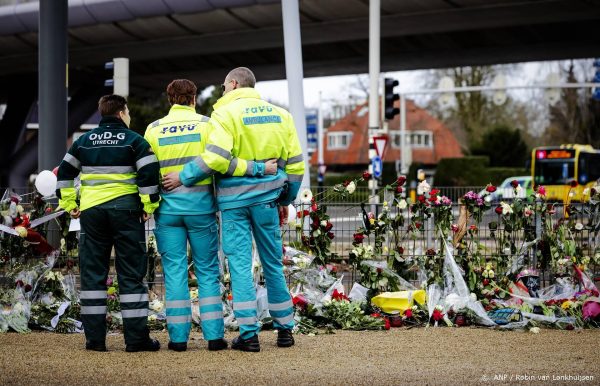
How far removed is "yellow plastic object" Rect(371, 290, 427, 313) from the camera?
28.0ft

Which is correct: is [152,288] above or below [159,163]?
below

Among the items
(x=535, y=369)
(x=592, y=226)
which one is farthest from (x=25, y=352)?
(x=592, y=226)

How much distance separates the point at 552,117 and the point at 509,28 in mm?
31074

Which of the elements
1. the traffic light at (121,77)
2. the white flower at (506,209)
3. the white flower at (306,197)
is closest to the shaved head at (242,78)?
the white flower at (306,197)

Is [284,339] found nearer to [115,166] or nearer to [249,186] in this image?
[249,186]

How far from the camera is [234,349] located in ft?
23.3

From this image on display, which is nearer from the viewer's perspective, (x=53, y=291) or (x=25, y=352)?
(x=25, y=352)

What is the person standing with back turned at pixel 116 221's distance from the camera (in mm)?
7020

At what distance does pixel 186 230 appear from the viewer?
7.24m

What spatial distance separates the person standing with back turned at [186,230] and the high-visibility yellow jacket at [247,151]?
4.4 inches

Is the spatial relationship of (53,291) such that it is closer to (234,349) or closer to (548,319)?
(234,349)

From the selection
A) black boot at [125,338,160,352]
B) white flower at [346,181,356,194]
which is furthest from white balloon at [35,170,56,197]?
white flower at [346,181,356,194]

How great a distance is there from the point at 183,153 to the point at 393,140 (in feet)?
215

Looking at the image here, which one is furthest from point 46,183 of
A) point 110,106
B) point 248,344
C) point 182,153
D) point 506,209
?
point 506,209
